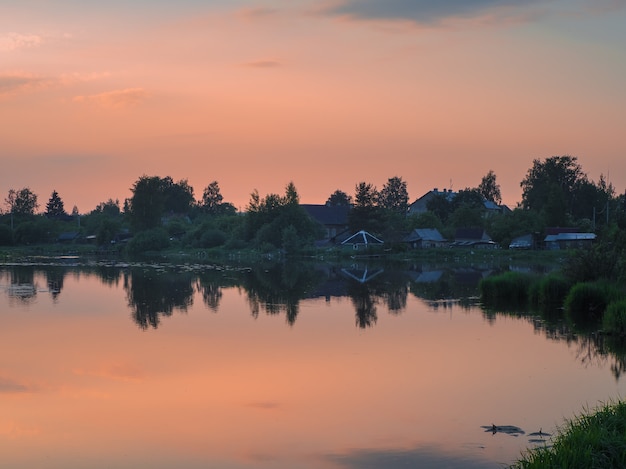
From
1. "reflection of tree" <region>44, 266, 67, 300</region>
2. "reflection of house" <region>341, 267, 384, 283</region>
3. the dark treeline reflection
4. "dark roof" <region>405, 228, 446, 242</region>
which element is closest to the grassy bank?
the dark treeline reflection

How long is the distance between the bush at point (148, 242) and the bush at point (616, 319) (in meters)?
91.1

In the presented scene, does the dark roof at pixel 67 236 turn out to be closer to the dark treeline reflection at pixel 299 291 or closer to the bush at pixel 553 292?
the dark treeline reflection at pixel 299 291

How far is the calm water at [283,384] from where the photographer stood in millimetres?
12930

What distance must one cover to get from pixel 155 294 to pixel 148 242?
71.1 metres

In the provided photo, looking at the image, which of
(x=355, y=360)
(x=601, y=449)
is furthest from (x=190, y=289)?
(x=601, y=449)

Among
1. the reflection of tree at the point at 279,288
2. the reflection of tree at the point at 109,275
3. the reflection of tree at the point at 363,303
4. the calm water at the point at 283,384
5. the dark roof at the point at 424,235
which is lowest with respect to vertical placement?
the calm water at the point at 283,384

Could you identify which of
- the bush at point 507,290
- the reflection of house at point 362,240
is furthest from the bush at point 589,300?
the reflection of house at point 362,240

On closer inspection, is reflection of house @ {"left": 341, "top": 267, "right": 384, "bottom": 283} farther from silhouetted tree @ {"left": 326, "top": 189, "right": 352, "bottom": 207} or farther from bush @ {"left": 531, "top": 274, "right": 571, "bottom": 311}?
silhouetted tree @ {"left": 326, "top": 189, "right": 352, "bottom": 207}

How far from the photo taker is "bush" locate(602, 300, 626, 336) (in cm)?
2345

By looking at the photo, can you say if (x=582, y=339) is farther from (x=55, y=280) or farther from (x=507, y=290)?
(x=55, y=280)

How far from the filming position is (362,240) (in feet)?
316

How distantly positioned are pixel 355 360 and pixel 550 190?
90.9 metres

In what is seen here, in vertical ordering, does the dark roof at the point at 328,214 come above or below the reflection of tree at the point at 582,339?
above

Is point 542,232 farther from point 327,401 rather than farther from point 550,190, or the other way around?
point 327,401
